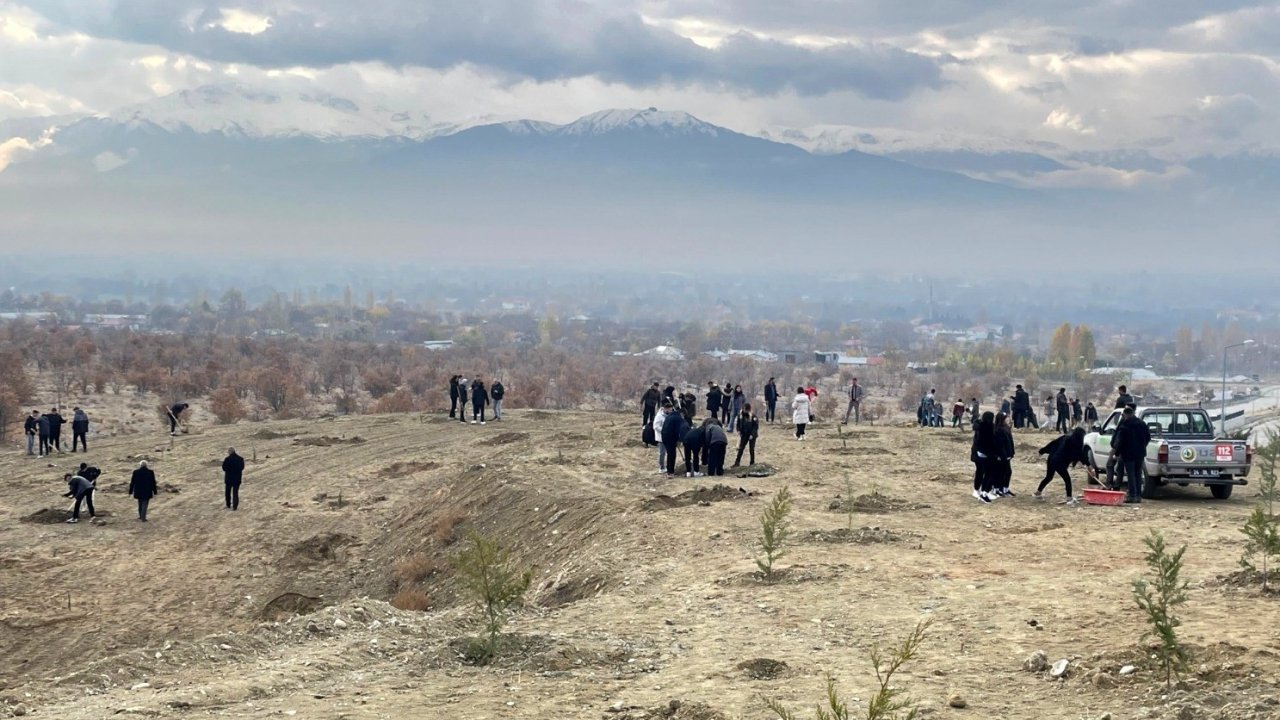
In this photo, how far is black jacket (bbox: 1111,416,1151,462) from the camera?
19422 mm

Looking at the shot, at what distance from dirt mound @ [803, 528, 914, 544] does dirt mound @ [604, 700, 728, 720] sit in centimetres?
784

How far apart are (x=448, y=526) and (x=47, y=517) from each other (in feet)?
32.0

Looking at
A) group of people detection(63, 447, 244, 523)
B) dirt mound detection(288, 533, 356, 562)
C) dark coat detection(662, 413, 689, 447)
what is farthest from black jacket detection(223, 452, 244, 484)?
dark coat detection(662, 413, 689, 447)

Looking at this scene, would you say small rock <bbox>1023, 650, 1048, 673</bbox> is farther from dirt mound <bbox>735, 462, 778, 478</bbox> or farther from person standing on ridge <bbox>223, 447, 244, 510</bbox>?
person standing on ridge <bbox>223, 447, 244, 510</bbox>

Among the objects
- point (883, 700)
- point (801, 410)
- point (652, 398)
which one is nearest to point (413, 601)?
point (652, 398)

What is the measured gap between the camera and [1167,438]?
2062 centimetres

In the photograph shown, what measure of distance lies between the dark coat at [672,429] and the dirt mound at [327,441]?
15.7 meters

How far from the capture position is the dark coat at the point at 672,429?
24.0 metres

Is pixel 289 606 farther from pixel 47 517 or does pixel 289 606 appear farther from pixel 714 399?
pixel 714 399

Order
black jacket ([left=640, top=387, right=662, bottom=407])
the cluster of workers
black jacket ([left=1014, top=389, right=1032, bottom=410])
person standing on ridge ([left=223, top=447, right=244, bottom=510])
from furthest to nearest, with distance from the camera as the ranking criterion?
black jacket ([left=1014, top=389, right=1032, bottom=410]) < black jacket ([left=640, top=387, right=662, bottom=407]) < person standing on ridge ([left=223, top=447, right=244, bottom=510]) < the cluster of workers

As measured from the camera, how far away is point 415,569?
21.0 meters

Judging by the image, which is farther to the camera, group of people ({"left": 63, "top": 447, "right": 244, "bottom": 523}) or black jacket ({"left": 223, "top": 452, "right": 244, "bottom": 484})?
black jacket ({"left": 223, "top": 452, "right": 244, "bottom": 484})

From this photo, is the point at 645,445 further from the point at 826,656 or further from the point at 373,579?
the point at 826,656

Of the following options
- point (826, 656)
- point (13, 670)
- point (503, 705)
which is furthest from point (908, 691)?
point (13, 670)
